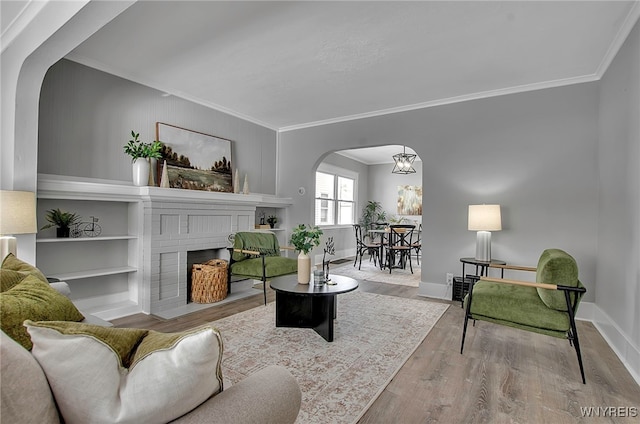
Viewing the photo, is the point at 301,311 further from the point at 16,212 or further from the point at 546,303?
the point at 16,212

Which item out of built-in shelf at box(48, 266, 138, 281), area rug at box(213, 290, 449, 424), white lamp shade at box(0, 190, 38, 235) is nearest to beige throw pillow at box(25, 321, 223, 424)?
area rug at box(213, 290, 449, 424)

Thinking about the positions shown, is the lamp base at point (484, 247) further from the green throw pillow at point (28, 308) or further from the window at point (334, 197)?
the window at point (334, 197)

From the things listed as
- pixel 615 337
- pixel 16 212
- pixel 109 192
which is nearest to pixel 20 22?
pixel 16 212

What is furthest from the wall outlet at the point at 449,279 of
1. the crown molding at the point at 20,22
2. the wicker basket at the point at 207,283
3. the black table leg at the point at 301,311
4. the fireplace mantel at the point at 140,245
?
the crown molding at the point at 20,22

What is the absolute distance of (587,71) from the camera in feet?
12.0

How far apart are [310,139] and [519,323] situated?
429 centimetres

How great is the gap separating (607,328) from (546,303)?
132cm

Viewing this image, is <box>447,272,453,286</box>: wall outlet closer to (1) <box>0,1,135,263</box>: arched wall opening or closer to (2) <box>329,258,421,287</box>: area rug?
(2) <box>329,258,421,287</box>: area rug

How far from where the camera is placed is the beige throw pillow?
762 millimetres

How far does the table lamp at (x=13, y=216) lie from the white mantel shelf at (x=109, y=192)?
21.7 inches

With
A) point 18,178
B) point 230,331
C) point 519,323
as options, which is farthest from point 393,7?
point 18,178

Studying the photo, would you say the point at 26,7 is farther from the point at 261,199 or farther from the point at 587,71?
the point at 587,71

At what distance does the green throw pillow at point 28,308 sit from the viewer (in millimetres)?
938

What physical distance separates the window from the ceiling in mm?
3373
